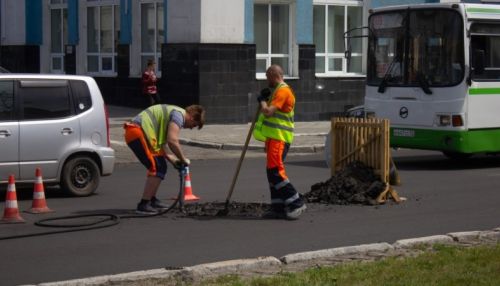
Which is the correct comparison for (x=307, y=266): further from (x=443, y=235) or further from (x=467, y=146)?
(x=467, y=146)

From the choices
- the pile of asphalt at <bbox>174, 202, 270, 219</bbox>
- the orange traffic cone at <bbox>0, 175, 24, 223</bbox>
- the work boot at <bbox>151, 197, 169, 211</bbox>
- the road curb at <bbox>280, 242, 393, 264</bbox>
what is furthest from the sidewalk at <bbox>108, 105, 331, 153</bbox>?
the road curb at <bbox>280, 242, 393, 264</bbox>

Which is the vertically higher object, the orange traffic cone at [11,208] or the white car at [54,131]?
the white car at [54,131]

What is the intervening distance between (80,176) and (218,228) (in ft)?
11.0

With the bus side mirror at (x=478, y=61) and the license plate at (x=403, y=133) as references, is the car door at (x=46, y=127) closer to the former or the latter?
the license plate at (x=403, y=133)

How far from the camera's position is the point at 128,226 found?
10.8 meters

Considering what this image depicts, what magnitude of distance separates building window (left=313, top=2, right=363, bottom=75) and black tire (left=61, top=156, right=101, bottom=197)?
16014mm

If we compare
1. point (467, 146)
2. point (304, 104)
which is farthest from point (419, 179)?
point (304, 104)

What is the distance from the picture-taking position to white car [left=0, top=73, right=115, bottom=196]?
12.6 m

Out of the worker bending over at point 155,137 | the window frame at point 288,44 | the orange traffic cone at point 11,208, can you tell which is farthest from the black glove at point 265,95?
the window frame at point 288,44

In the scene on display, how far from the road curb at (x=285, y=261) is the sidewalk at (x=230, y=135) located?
11085 mm

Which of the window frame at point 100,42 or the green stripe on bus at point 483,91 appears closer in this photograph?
the green stripe on bus at point 483,91

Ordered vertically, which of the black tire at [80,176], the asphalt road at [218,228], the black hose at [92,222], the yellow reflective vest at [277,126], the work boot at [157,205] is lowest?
the asphalt road at [218,228]

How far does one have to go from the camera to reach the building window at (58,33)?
31.8m

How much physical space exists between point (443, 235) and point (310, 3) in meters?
18.7
